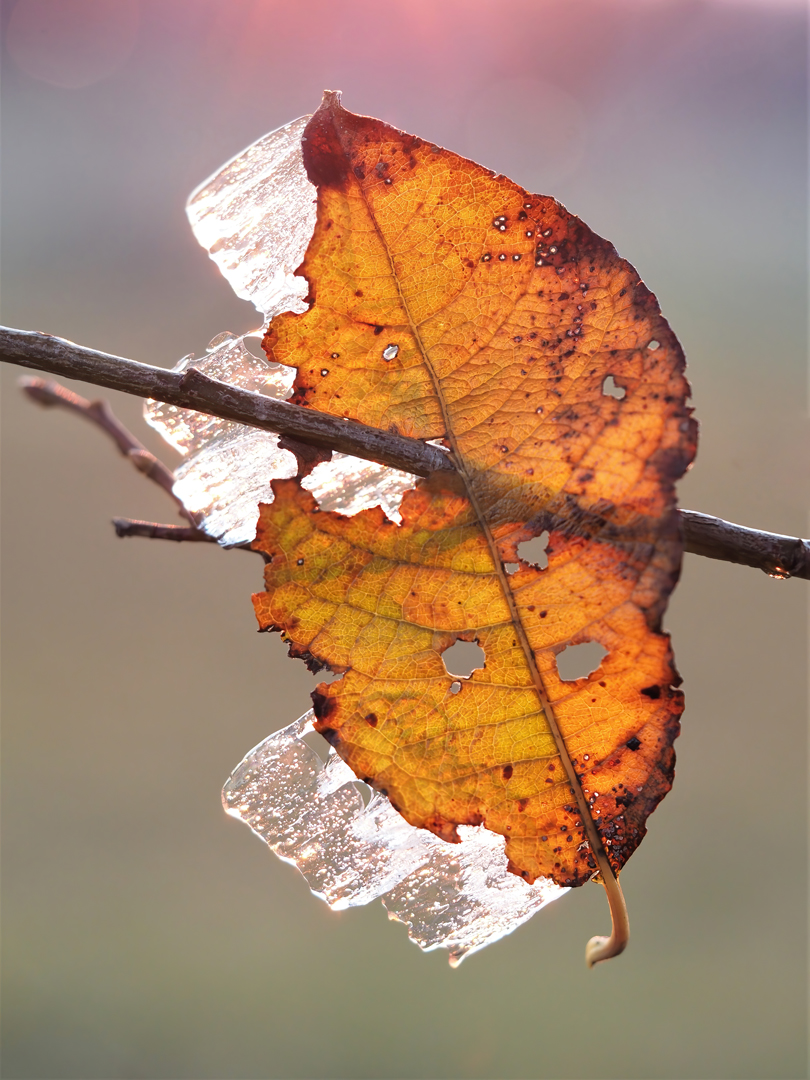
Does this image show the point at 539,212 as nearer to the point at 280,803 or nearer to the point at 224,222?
the point at 224,222

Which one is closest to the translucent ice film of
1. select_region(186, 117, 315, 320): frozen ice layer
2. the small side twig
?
select_region(186, 117, 315, 320): frozen ice layer

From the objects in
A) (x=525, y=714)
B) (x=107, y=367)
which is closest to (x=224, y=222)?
(x=107, y=367)

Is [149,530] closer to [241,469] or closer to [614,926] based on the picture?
[241,469]

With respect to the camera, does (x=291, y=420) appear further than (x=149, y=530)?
No

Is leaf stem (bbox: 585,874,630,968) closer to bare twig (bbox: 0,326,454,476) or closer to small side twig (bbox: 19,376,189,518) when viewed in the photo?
bare twig (bbox: 0,326,454,476)

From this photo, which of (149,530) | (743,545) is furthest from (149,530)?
(743,545)

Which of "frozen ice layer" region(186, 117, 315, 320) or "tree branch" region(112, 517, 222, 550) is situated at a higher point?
"frozen ice layer" region(186, 117, 315, 320)
